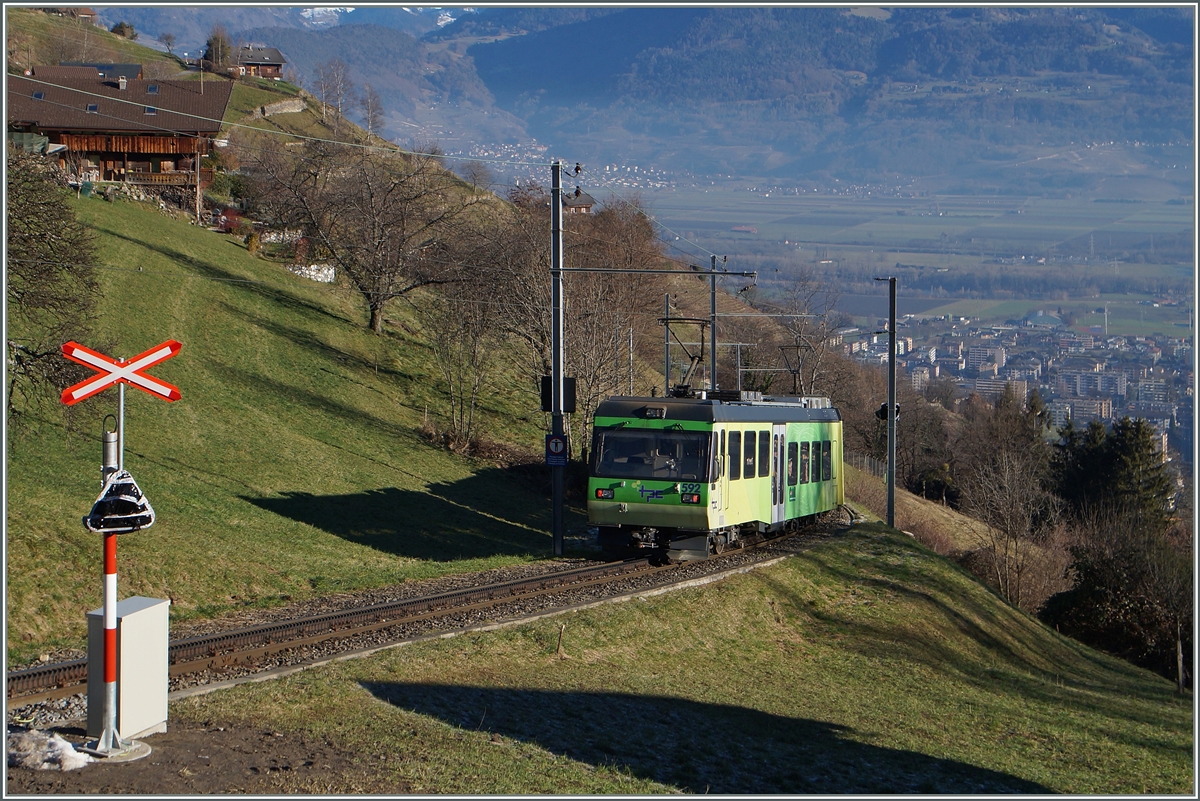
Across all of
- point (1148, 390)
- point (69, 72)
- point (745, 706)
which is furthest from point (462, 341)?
point (69, 72)

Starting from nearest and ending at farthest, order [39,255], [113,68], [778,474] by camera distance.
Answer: [39,255]
[778,474]
[113,68]

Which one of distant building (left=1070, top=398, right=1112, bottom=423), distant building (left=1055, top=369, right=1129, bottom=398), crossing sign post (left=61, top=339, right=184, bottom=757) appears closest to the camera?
crossing sign post (left=61, top=339, right=184, bottom=757)

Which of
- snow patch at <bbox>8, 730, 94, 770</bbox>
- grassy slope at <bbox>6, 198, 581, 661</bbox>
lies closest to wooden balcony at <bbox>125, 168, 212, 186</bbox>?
grassy slope at <bbox>6, 198, 581, 661</bbox>

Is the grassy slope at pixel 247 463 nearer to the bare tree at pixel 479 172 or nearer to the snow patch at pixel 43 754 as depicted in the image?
the snow patch at pixel 43 754

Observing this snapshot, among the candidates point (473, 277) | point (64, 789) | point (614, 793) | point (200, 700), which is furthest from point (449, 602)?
point (473, 277)

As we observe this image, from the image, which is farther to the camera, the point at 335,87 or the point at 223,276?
the point at 335,87

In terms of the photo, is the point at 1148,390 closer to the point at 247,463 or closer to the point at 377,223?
the point at 377,223

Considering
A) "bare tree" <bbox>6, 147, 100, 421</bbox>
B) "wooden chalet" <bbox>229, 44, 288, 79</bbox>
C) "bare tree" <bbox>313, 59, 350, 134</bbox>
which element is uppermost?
"wooden chalet" <bbox>229, 44, 288, 79</bbox>

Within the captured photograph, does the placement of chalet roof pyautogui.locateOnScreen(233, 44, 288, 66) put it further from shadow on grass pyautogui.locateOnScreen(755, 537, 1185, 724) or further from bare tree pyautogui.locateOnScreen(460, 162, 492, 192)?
shadow on grass pyautogui.locateOnScreen(755, 537, 1185, 724)
